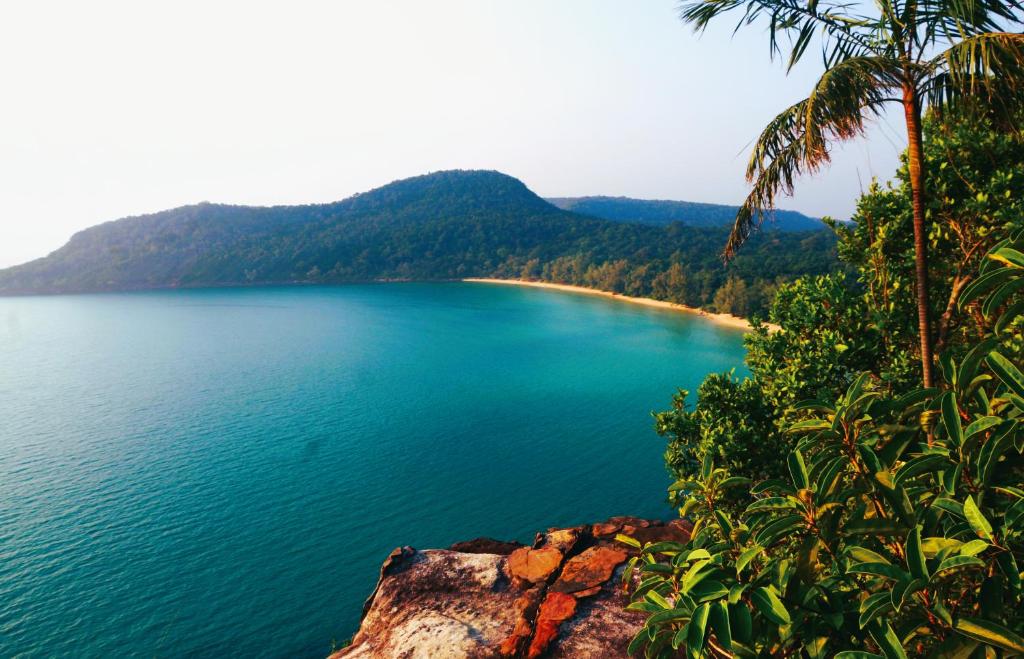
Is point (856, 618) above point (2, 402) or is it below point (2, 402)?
above

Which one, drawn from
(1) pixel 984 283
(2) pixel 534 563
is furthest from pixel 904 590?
(2) pixel 534 563

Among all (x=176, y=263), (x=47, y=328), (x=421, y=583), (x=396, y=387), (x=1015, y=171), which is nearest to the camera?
(x=1015, y=171)

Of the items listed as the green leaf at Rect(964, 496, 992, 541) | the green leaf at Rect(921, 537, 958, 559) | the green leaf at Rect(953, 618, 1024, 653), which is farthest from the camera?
the green leaf at Rect(921, 537, 958, 559)

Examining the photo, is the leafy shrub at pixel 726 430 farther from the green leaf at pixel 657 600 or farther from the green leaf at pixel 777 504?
the green leaf at pixel 657 600

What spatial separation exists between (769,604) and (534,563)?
12.1 metres

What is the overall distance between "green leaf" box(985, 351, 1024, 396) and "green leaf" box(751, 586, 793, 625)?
7.08 feet

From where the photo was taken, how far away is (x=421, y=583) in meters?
14.6

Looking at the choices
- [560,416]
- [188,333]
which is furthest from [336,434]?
[188,333]

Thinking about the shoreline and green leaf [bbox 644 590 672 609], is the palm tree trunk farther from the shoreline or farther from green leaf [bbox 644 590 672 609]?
Answer: the shoreline

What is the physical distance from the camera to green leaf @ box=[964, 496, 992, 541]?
2.99m

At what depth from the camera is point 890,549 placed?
4.19m

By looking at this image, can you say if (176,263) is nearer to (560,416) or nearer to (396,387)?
(396,387)

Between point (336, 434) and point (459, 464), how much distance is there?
10772 mm

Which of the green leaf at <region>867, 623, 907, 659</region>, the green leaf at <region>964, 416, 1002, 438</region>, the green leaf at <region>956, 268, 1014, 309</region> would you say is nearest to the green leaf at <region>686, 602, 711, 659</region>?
the green leaf at <region>867, 623, 907, 659</region>
